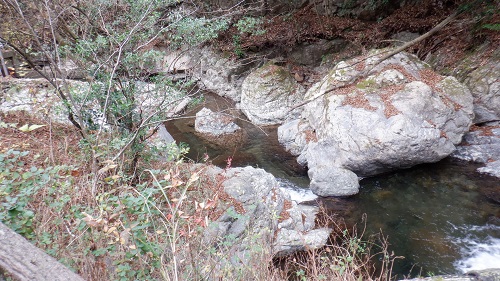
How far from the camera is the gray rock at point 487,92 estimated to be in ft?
24.8

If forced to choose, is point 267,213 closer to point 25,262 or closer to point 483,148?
point 25,262

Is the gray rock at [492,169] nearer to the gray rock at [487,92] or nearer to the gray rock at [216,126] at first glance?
the gray rock at [487,92]

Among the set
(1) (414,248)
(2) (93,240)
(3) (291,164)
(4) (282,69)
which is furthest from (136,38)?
(4) (282,69)

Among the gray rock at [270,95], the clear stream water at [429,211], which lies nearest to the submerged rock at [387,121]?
the clear stream water at [429,211]

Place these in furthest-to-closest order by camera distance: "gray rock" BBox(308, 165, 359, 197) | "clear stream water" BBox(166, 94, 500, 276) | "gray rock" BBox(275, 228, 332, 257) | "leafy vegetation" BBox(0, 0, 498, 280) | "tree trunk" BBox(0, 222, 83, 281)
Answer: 1. "gray rock" BBox(308, 165, 359, 197)
2. "clear stream water" BBox(166, 94, 500, 276)
3. "gray rock" BBox(275, 228, 332, 257)
4. "leafy vegetation" BBox(0, 0, 498, 280)
5. "tree trunk" BBox(0, 222, 83, 281)

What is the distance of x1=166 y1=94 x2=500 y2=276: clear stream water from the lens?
16.3ft

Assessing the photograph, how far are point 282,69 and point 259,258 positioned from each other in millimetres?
10229

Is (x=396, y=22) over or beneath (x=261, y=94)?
over

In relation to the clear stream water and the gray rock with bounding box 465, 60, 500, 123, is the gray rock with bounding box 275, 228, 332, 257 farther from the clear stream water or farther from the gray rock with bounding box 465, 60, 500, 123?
the gray rock with bounding box 465, 60, 500, 123

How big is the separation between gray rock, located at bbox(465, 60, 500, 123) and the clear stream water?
1.60 m

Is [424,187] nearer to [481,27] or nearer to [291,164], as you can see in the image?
[291,164]

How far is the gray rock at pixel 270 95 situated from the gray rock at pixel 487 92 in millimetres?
5318

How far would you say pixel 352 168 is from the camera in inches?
283

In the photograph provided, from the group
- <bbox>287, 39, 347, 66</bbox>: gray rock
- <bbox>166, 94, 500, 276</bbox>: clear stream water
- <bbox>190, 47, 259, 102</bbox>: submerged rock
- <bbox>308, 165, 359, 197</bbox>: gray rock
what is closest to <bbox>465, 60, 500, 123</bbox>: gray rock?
<bbox>166, 94, 500, 276</bbox>: clear stream water
